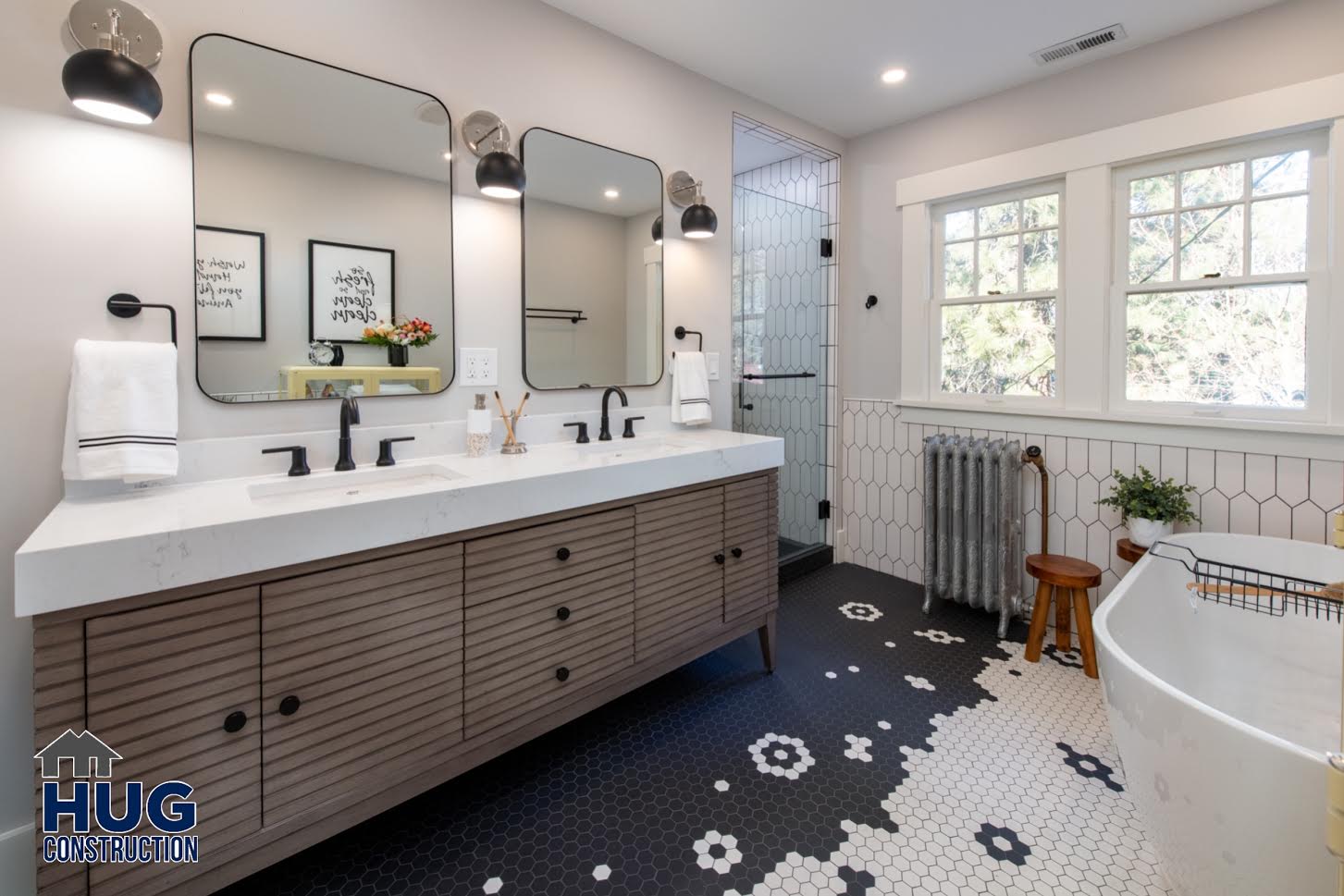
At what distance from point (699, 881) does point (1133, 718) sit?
1.08 meters

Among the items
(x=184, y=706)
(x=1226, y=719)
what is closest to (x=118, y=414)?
(x=184, y=706)

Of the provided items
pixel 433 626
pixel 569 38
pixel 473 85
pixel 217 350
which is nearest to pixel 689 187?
pixel 569 38

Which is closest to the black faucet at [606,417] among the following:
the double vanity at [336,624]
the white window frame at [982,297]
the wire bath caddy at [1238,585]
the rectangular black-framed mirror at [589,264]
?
the rectangular black-framed mirror at [589,264]

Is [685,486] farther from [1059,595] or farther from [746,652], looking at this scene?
→ [1059,595]

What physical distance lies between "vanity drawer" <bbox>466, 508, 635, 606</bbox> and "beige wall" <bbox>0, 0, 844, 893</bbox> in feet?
2.10

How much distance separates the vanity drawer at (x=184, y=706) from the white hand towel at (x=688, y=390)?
178 cm

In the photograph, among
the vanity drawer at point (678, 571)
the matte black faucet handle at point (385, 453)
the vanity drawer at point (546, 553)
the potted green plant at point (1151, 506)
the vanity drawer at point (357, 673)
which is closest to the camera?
the vanity drawer at point (357, 673)

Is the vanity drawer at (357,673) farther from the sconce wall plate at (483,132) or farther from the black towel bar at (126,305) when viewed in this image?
the sconce wall plate at (483,132)

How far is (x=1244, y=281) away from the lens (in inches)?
95.0

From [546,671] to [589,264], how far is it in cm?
154

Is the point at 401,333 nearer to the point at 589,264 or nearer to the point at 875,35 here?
the point at 589,264

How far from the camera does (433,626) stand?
153 centimetres

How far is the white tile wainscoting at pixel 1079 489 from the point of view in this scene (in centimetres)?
232

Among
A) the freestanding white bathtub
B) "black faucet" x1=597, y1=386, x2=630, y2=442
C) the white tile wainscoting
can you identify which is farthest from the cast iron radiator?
"black faucet" x1=597, y1=386, x2=630, y2=442
